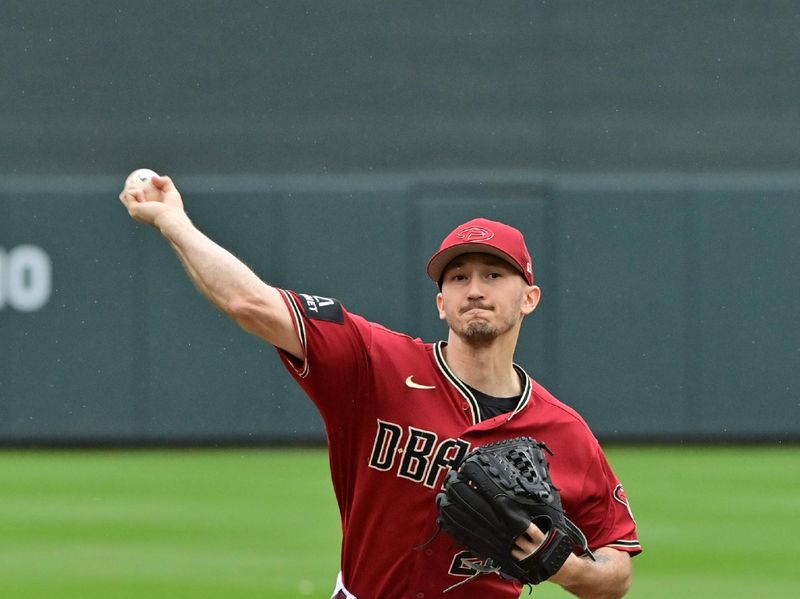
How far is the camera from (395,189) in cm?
1235

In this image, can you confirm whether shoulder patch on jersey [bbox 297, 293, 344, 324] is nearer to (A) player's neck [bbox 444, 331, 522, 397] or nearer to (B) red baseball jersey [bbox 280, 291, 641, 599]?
(B) red baseball jersey [bbox 280, 291, 641, 599]

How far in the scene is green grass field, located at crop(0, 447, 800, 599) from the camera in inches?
282

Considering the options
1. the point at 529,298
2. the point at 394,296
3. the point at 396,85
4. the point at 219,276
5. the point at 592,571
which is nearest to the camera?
the point at 219,276

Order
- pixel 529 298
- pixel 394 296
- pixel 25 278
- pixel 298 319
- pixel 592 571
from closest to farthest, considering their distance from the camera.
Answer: pixel 298 319
pixel 592 571
pixel 529 298
pixel 25 278
pixel 394 296

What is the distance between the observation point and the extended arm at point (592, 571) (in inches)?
144

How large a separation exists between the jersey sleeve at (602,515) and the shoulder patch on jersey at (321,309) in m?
0.83

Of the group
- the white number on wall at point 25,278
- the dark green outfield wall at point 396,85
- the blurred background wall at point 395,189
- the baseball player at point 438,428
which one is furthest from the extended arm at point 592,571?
the white number on wall at point 25,278

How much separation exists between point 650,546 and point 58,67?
23.1ft

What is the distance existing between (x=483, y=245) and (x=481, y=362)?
1.11ft

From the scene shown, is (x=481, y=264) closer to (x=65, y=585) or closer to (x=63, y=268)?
(x=65, y=585)

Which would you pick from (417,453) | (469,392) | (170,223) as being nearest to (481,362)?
(469,392)

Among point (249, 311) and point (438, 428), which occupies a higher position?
point (249, 311)

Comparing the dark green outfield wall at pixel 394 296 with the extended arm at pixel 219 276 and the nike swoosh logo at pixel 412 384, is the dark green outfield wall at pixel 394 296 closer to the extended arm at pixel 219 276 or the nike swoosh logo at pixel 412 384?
the nike swoosh logo at pixel 412 384

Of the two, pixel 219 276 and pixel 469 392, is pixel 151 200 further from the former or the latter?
pixel 469 392
